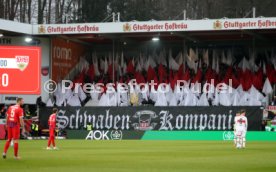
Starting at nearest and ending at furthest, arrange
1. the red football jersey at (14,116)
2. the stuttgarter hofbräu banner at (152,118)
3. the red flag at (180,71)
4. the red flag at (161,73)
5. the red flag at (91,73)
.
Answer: the red football jersey at (14,116)
the stuttgarter hofbräu banner at (152,118)
the red flag at (180,71)
the red flag at (161,73)
the red flag at (91,73)

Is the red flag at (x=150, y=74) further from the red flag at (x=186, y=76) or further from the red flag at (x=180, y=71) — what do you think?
the red flag at (x=186, y=76)

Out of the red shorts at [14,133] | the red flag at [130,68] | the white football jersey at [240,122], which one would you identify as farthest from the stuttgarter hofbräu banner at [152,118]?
the red shorts at [14,133]

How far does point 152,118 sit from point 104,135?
3.54 metres

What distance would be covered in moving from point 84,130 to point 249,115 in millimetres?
11533

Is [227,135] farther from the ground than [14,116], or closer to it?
closer to it

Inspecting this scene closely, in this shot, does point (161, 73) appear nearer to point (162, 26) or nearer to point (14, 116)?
point (162, 26)

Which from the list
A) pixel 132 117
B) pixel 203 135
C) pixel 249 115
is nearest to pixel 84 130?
pixel 132 117

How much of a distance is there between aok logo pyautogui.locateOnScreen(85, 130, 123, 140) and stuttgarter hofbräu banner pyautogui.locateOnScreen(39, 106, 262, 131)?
1.32 metres

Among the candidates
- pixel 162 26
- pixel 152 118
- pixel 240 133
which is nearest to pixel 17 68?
pixel 152 118

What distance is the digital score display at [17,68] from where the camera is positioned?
4162 cm

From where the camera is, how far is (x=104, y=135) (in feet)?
162

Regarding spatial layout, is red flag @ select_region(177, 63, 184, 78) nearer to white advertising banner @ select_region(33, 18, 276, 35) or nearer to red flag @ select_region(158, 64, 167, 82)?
red flag @ select_region(158, 64, 167, 82)

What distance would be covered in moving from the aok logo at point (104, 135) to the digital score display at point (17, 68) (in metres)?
6.03

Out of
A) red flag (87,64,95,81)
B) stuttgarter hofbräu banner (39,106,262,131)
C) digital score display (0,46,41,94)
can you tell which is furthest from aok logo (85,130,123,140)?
red flag (87,64,95,81)
